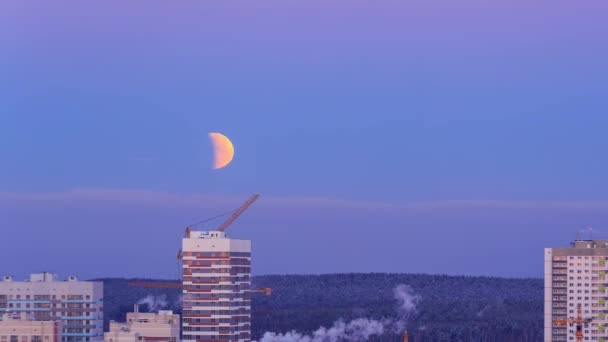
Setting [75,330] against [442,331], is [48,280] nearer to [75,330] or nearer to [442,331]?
[75,330]

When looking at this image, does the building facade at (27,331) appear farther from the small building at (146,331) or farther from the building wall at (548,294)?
the building wall at (548,294)

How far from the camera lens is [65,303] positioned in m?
129

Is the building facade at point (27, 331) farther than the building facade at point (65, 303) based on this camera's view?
No

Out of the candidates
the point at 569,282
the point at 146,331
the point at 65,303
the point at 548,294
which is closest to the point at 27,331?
the point at 146,331

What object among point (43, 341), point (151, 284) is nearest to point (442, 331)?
point (151, 284)

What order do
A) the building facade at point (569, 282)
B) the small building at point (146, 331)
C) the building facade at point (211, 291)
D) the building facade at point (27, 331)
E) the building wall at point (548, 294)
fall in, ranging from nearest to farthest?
1. the building facade at point (27, 331)
2. the small building at point (146, 331)
3. the building facade at point (211, 291)
4. the building facade at point (569, 282)
5. the building wall at point (548, 294)

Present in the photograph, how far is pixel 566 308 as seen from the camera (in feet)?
506

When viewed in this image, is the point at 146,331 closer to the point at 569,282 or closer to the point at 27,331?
the point at 27,331

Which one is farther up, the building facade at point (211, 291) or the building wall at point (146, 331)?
the building facade at point (211, 291)

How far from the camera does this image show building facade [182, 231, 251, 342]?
126438mm

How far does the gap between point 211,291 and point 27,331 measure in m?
18.5

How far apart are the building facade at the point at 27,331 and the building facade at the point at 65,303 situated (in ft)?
36.9

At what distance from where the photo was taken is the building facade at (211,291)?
12644 cm

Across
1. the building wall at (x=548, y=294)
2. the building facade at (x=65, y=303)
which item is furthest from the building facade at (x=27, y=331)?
the building wall at (x=548, y=294)
